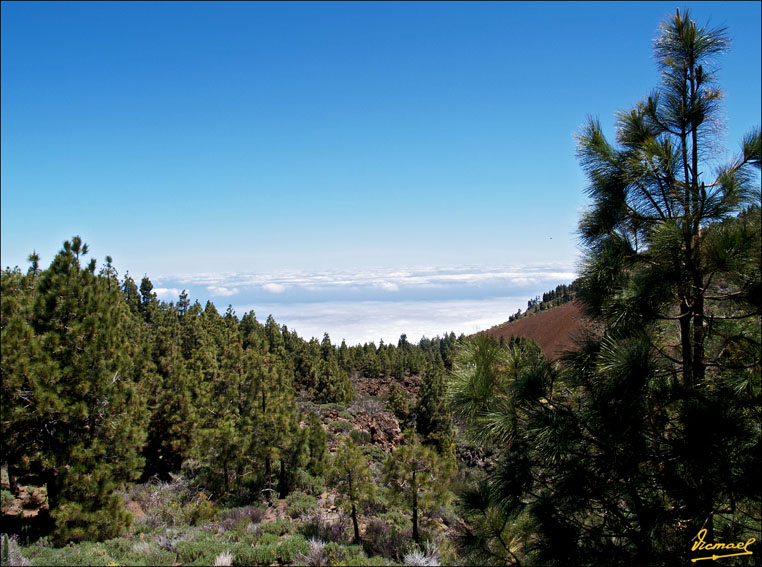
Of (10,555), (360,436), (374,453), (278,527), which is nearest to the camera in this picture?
(10,555)

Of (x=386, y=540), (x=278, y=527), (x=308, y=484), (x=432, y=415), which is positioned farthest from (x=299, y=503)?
(x=432, y=415)

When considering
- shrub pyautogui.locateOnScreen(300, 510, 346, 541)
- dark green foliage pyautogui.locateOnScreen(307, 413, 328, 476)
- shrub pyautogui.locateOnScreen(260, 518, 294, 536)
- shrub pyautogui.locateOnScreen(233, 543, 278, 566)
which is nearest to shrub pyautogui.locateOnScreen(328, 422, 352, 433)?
dark green foliage pyautogui.locateOnScreen(307, 413, 328, 476)

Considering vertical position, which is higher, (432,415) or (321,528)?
(321,528)

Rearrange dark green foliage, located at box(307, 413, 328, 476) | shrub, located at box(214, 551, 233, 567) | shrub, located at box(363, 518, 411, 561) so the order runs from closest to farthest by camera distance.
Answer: shrub, located at box(214, 551, 233, 567) < shrub, located at box(363, 518, 411, 561) < dark green foliage, located at box(307, 413, 328, 476)

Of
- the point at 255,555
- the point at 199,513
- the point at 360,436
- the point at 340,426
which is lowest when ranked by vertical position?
the point at 360,436

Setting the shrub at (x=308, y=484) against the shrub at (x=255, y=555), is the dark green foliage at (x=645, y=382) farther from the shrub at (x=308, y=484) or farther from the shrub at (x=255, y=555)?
the shrub at (x=308, y=484)

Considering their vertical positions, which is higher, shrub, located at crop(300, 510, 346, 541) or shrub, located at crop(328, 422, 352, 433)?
shrub, located at crop(300, 510, 346, 541)

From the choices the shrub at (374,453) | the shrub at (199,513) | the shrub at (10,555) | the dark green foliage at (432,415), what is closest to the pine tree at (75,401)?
the shrub at (10,555)

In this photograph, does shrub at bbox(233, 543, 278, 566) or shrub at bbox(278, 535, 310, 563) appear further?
shrub at bbox(278, 535, 310, 563)

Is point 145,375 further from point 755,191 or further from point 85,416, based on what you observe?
point 755,191

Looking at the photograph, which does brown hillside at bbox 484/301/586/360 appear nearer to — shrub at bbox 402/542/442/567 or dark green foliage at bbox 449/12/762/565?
dark green foliage at bbox 449/12/762/565

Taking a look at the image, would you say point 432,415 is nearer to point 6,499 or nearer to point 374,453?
point 374,453

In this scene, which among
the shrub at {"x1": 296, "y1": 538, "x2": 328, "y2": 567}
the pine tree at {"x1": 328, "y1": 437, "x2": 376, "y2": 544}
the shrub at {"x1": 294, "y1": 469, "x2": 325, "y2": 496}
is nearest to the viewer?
the shrub at {"x1": 296, "y1": 538, "x2": 328, "y2": 567}

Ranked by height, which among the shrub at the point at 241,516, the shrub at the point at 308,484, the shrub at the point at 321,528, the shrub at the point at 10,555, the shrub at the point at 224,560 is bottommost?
the shrub at the point at 308,484
